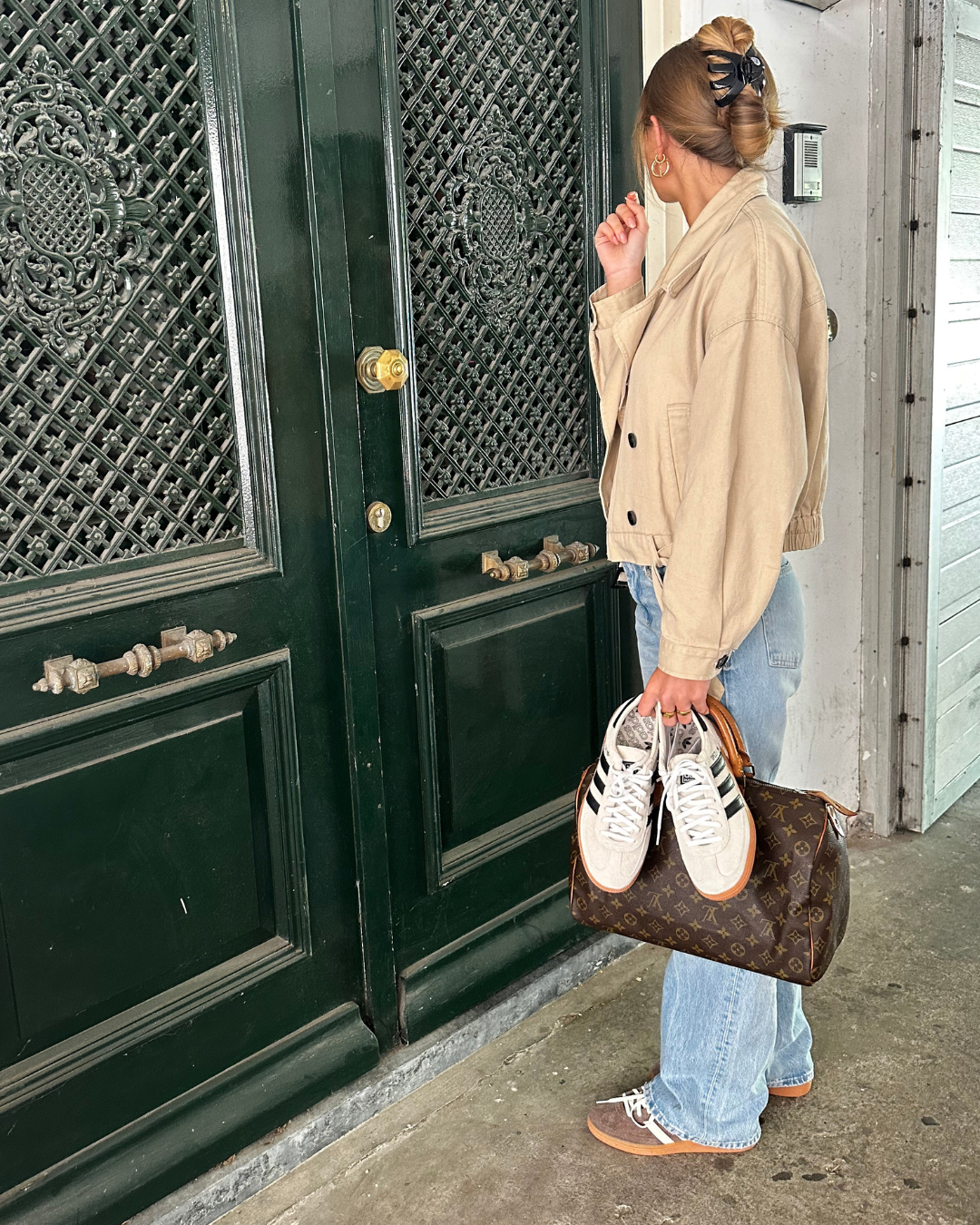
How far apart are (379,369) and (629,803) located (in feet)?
2.98

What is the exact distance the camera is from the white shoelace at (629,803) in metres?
1.78

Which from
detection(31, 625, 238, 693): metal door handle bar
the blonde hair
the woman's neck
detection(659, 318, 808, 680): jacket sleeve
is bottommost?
detection(31, 625, 238, 693): metal door handle bar

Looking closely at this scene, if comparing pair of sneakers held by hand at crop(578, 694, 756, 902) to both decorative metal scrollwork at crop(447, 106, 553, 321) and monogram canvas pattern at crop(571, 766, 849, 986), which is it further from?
decorative metal scrollwork at crop(447, 106, 553, 321)

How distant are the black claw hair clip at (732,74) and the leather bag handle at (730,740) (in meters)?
0.96

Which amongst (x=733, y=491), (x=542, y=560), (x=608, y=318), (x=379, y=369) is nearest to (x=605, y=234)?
(x=608, y=318)

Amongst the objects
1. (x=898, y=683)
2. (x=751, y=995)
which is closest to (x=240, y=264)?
(x=751, y=995)

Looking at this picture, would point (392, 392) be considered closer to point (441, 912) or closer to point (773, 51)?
point (441, 912)

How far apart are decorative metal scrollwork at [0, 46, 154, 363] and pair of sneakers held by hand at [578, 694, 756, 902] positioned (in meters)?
1.07

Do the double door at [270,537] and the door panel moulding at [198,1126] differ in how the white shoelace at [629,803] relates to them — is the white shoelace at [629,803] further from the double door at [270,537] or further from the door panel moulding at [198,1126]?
the door panel moulding at [198,1126]

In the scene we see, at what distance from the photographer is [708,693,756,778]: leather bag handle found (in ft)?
5.82

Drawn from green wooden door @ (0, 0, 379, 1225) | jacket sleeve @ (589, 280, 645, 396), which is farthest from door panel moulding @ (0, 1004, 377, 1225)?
jacket sleeve @ (589, 280, 645, 396)

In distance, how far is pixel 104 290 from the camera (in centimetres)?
167

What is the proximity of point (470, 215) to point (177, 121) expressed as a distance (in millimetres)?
655

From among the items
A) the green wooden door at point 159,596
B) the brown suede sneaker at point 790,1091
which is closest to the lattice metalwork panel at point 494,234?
the green wooden door at point 159,596
